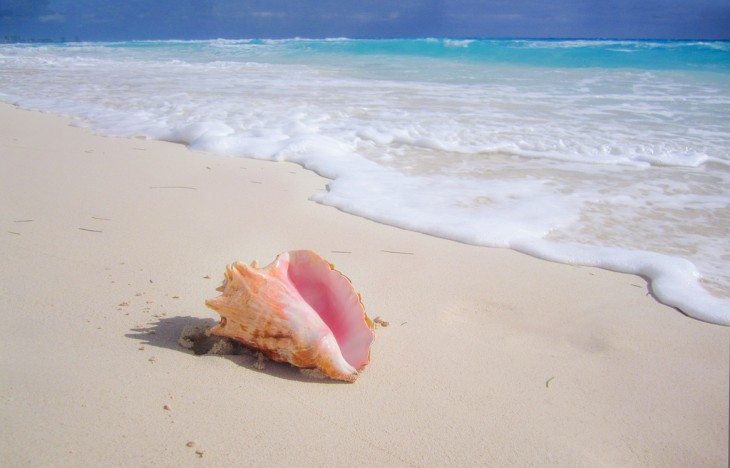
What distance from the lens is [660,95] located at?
30.1 ft

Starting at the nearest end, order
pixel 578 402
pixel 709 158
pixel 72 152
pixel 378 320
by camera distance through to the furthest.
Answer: pixel 578 402 < pixel 378 320 < pixel 72 152 < pixel 709 158

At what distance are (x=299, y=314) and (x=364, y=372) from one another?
0.93ft

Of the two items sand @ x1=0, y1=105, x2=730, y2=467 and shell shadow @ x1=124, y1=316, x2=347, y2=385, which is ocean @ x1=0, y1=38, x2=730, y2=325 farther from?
shell shadow @ x1=124, y1=316, x2=347, y2=385

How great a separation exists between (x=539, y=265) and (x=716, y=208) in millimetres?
1719

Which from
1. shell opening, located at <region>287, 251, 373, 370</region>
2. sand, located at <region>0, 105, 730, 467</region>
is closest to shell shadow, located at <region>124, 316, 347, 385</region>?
sand, located at <region>0, 105, 730, 467</region>

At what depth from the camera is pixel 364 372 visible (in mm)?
1760

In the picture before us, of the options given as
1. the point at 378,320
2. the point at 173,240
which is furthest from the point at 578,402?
the point at 173,240

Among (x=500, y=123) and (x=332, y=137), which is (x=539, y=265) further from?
(x=500, y=123)

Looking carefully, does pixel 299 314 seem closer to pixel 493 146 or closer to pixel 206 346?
pixel 206 346

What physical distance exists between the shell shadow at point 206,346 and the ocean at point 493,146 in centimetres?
144

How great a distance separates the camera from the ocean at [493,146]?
2.95 meters

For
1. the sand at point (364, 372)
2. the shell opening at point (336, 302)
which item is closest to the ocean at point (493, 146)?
the sand at point (364, 372)

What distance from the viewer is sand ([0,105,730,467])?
4.72ft

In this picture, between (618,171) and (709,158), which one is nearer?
(618,171)
